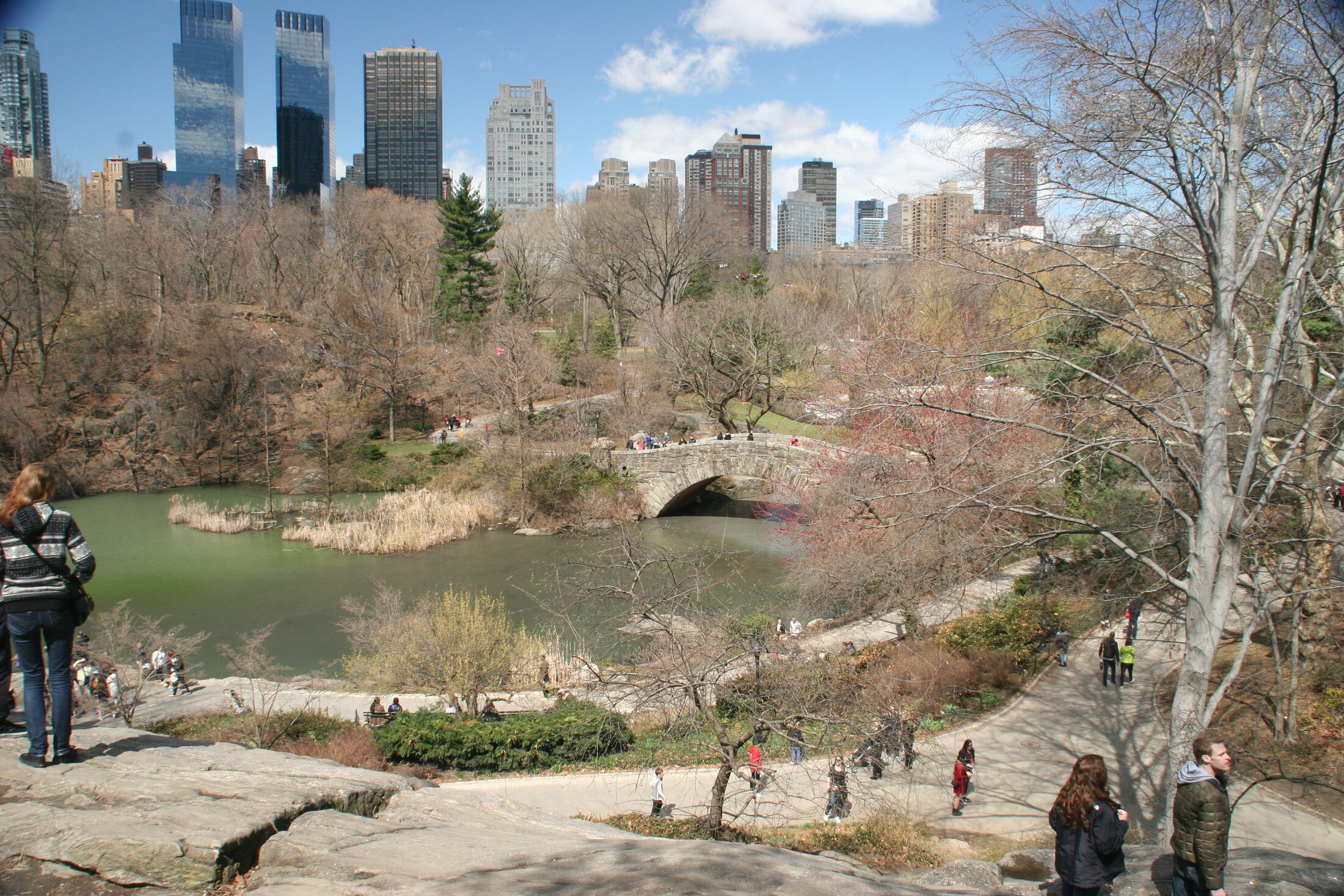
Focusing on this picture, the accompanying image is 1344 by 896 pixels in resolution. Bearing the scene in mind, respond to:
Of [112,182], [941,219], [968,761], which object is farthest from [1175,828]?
[112,182]

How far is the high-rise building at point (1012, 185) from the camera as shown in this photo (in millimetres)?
5777

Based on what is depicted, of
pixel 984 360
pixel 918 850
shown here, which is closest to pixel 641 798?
pixel 918 850

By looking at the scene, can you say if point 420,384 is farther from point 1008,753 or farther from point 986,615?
point 1008,753

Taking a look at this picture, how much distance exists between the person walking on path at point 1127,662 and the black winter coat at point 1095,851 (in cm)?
930

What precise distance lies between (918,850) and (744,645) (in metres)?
2.41

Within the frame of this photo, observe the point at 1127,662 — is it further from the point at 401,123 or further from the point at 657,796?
the point at 401,123

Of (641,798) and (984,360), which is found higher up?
(984,360)

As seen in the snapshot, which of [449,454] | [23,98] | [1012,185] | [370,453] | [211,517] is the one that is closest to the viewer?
[1012,185]

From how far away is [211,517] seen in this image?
27359mm

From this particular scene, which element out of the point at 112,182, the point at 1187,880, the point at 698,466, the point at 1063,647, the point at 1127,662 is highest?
the point at 112,182

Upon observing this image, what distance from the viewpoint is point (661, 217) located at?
42219mm

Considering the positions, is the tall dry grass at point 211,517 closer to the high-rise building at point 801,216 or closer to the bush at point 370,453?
the bush at point 370,453

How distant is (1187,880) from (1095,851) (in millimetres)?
393

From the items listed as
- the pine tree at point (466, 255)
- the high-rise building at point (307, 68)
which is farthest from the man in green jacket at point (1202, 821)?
the high-rise building at point (307, 68)
